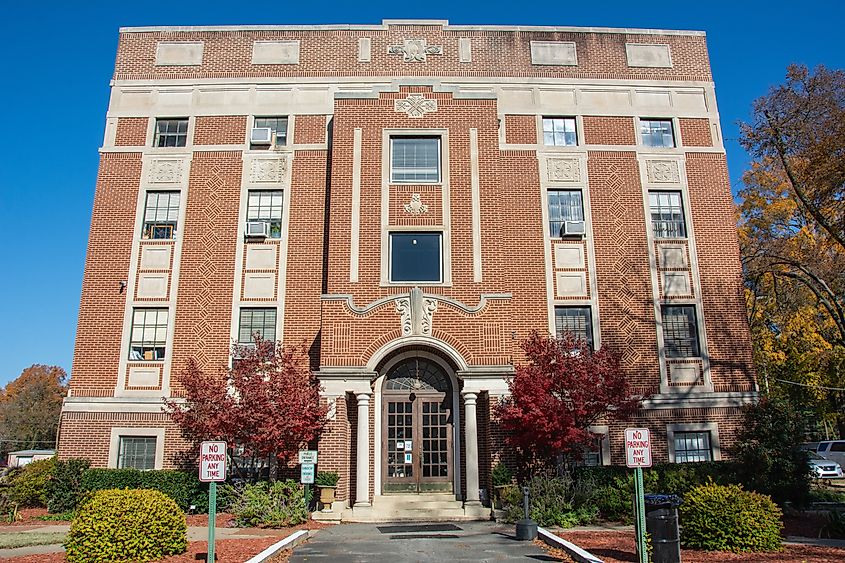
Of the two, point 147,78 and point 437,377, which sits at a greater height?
point 147,78

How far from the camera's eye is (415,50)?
78.8ft

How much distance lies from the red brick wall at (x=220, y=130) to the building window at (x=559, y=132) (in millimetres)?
10536

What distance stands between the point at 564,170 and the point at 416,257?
21.4 ft

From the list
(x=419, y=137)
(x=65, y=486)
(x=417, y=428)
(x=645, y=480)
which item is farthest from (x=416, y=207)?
(x=65, y=486)

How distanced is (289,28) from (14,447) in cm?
6380

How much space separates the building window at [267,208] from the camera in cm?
2245

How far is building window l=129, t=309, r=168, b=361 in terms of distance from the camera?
21.3 metres

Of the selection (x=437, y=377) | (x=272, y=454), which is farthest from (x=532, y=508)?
(x=272, y=454)

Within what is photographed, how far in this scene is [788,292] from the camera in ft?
105

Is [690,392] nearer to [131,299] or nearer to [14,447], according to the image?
[131,299]

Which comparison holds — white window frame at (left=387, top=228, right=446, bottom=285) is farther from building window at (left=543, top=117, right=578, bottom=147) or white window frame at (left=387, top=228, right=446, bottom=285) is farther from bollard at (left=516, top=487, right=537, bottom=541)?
bollard at (left=516, top=487, right=537, bottom=541)

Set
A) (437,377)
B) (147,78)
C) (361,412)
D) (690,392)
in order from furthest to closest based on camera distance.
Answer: (147,78)
(690,392)
(437,377)
(361,412)

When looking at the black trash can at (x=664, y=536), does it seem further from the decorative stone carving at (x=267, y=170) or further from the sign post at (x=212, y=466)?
the decorative stone carving at (x=267, y=170)

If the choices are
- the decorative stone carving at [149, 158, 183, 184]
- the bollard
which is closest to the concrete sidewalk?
the bollard
